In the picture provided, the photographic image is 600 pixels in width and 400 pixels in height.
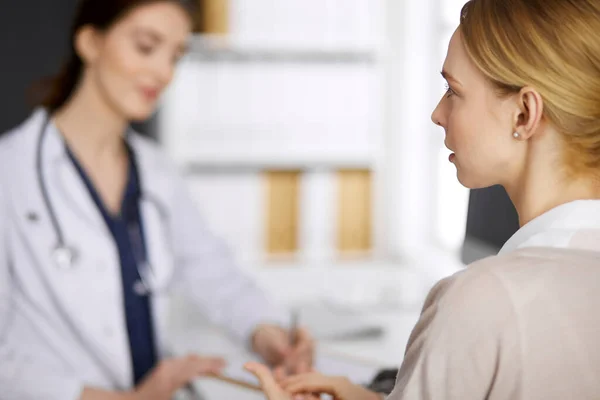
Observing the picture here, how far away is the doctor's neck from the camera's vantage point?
5.04 feet

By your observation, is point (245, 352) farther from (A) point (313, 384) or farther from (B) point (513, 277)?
(B) point (513, 277)

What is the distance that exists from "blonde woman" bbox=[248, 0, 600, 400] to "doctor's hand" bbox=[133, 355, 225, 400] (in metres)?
0.76

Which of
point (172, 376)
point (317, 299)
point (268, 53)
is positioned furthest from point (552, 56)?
point (268, 53)

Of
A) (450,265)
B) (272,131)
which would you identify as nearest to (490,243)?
(450,265)

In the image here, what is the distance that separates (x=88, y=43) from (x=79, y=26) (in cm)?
5

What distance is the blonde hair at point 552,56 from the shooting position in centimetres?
62

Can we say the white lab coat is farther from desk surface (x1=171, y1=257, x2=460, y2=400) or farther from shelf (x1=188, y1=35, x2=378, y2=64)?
shelf (x1=188, y1=35, x2=378, y2=64)

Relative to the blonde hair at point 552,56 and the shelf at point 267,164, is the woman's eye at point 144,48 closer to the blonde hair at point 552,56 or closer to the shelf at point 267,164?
the shelf at point 267,164

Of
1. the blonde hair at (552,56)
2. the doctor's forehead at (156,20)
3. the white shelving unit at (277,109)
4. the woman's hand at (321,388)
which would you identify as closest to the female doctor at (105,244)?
the doctor's forehead at (156,20)

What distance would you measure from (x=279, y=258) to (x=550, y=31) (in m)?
1.87

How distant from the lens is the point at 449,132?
27.4 inches

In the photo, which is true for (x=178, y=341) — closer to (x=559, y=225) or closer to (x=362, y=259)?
(x=362, y=259)

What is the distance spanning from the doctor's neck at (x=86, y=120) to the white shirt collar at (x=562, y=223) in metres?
1.07

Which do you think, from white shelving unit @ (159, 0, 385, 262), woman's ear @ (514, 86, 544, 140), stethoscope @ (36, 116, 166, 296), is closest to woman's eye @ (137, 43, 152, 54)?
stethoscope @ (36, 116, 166, 296)
